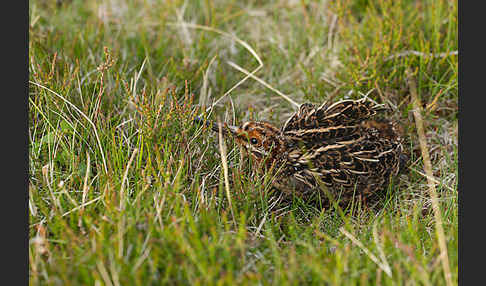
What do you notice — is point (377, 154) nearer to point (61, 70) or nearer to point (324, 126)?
point (324, 126)

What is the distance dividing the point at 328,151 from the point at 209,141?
0.82m

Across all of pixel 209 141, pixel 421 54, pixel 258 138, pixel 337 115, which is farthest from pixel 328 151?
pixel 421 54

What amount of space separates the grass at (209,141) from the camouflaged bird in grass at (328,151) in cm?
13

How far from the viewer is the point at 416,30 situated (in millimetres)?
4461

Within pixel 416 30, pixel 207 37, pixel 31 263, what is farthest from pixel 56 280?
pixel 416 30

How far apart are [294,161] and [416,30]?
1.92 meters

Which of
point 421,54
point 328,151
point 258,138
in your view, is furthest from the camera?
point 421,54

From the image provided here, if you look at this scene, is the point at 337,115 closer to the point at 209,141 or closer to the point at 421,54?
the point at 209,141

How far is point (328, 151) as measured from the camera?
11.0ft

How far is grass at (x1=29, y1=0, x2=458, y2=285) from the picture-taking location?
255 cm

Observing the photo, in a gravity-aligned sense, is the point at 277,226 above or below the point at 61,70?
below

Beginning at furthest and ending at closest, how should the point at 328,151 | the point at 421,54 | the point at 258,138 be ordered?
the point at 421,54
the point at 258,138
the point at 328,151

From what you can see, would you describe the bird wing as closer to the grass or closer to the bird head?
the bird head

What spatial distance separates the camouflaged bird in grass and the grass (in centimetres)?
13
